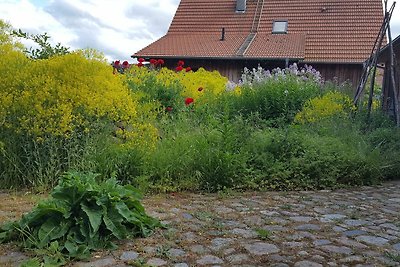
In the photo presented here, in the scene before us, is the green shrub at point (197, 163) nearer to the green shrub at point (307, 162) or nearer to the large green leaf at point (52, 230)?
the green shrub at point (307, 162)

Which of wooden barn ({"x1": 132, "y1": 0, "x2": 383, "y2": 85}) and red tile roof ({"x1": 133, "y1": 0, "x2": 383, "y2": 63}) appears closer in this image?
wooden barn ({"x1": 132, "y1": 0, "x2": 383, "y2": 85})

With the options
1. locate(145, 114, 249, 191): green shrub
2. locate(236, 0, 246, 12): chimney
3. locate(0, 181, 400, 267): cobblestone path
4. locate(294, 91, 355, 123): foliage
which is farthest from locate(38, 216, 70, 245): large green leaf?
locate(236, 0, 246, 12): chimney

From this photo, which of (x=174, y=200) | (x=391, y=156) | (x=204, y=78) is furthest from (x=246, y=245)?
(x=204, y=78)

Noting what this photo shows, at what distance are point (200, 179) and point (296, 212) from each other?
1.23 meters

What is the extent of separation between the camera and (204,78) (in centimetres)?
1038

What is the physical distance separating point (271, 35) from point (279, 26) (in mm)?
959

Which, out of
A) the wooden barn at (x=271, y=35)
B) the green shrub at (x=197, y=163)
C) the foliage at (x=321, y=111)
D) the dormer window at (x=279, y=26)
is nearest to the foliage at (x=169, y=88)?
the green shrub at (x=197, y=163)

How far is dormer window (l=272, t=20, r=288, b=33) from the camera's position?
2108cm

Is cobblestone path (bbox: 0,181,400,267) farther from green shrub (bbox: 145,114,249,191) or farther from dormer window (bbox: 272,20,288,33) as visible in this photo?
dormer window (bbox: 272,20,288,33)

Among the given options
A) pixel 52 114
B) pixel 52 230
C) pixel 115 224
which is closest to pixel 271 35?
pixel 52 114

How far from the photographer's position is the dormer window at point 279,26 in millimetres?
21078

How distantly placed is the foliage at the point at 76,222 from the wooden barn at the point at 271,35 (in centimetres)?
1542

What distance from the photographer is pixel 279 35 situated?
2062cm

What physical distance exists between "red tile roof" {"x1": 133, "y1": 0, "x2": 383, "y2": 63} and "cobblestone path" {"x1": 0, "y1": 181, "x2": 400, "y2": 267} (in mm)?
14063
